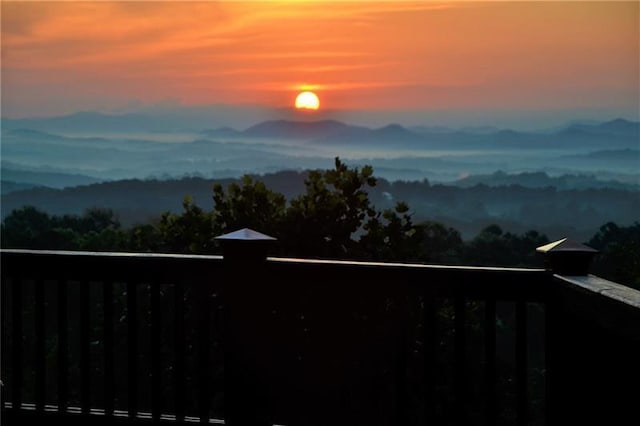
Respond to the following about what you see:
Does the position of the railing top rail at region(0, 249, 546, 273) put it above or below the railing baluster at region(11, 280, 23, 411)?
above

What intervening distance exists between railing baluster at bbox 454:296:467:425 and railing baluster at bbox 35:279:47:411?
1.88 meters

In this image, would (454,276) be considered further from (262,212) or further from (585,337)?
(262,212)

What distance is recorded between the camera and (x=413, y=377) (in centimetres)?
994

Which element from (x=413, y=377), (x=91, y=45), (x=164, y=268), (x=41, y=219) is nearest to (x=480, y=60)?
(x=91, y=45)

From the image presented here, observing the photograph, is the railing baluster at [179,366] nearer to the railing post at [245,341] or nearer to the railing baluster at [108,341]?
the railing post at [245,341]

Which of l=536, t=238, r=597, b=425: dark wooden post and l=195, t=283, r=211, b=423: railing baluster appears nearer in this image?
l=536, t=238, r=597, b=425: dark wooden post

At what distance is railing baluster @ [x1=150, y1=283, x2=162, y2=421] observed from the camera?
11.8 feet

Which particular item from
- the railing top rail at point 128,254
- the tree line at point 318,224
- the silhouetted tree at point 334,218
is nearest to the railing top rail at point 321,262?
the railing top rail at point 128,254

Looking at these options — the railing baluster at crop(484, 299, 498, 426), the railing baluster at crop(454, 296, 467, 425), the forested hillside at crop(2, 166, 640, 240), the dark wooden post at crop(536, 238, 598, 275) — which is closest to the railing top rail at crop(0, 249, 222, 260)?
the railing baluster at crop(454, 296, 467, 425)

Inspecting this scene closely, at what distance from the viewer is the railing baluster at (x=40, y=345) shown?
3734mm

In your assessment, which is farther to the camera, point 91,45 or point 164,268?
point 91,45

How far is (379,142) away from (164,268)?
24974mm

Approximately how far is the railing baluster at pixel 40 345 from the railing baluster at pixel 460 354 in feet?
6.17

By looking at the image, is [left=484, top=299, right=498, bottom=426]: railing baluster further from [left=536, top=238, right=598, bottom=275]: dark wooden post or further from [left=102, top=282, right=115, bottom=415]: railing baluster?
[left=102, top=282, right=115, bottom=415]: railing baluster
